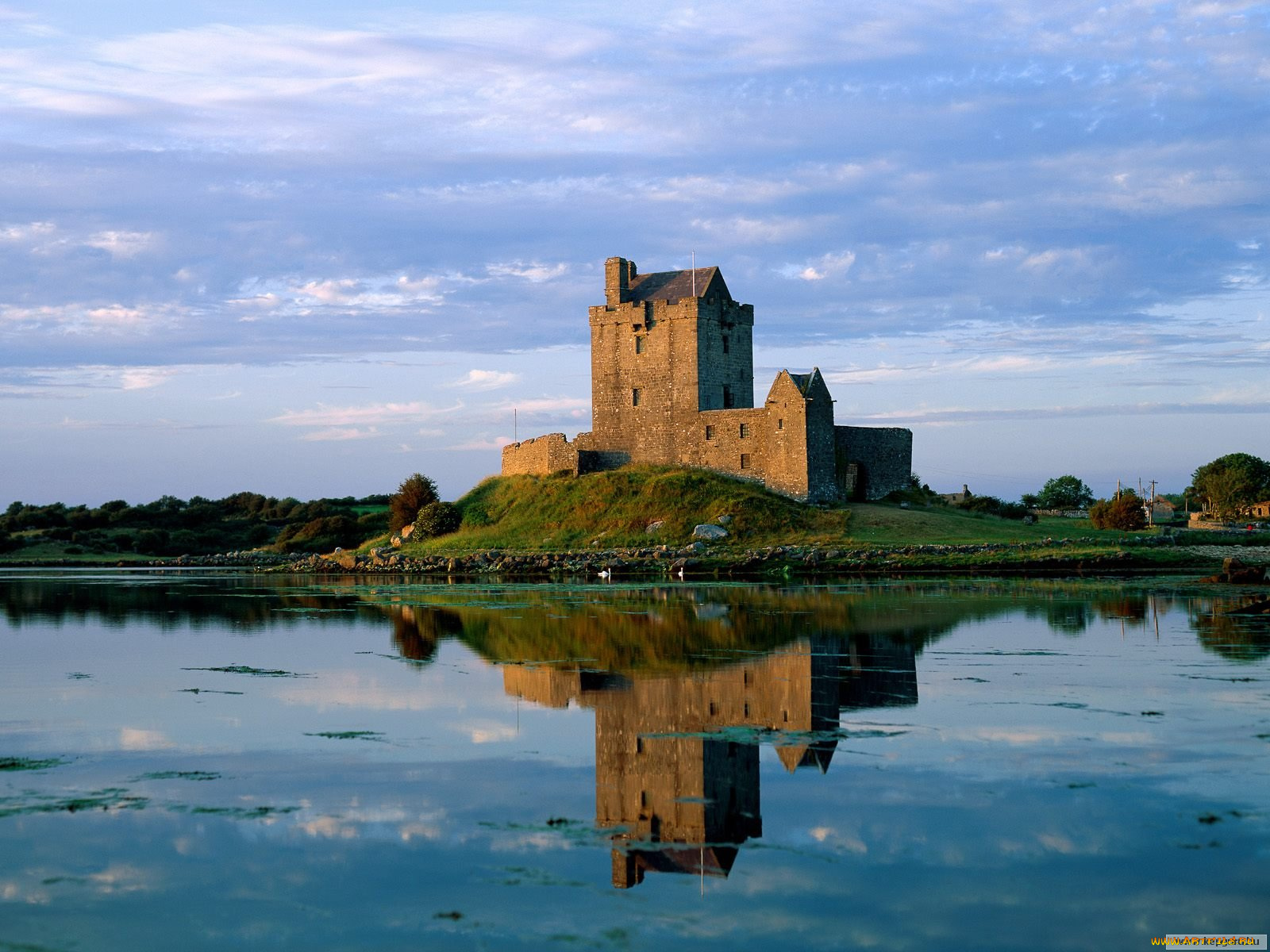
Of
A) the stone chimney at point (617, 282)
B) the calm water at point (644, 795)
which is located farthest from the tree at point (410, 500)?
the calm water at point (644, 795)

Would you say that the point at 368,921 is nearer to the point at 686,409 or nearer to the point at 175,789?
the point at 175,789

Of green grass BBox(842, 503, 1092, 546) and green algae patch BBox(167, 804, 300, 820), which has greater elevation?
green grass BBox(842, 503, 1092, 546)

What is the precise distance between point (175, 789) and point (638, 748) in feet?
12.8

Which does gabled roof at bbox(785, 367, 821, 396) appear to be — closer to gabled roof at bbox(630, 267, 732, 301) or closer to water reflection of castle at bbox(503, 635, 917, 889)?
gabled roof at bbox(630, 267, 732, 301)

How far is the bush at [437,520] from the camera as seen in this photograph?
5553 cm

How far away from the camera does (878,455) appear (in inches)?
2041

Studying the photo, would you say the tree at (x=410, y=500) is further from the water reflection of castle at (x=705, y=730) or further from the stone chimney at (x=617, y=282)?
the water reflection of castle at (x=705, y=730)

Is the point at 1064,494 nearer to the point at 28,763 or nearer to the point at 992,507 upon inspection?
the point at 992,507

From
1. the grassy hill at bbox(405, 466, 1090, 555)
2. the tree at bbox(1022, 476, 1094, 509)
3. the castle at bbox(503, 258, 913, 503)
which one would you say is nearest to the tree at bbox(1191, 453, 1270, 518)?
the tree at bbox(1022, 476, 1094, 509)

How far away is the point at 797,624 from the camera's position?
886 inches

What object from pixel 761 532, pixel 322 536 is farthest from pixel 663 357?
pixel 322 536

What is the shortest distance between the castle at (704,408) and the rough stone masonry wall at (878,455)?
5cm

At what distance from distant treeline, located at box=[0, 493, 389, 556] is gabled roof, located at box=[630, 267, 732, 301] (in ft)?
83.0

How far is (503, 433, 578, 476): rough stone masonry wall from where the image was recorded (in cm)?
5475
